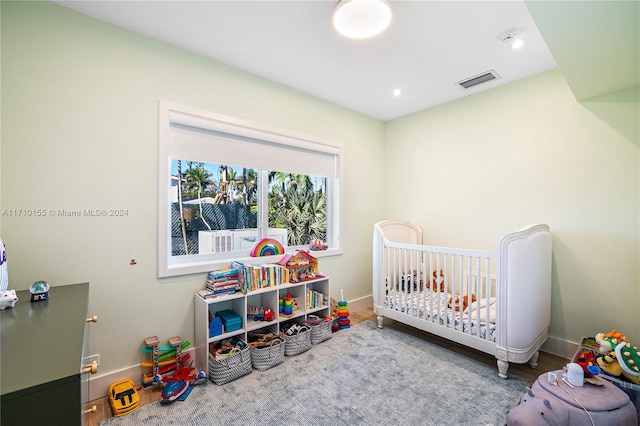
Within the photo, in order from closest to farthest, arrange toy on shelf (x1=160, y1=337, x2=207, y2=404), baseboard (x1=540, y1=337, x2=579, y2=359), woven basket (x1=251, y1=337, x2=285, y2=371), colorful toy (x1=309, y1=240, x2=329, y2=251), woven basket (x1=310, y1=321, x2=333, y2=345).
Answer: toy on shelf (x1=160, y1=337, x2=207, y2=404) → woven basket (x1=251, y1=337, x2=285, y2=371) → baseboard (x1=540, y1=337, x2=579, y2=359) → woven basket (x1=310, y1=321, x2=333, y2=345) → colorful toy (x1=309, y1=240, x2=329, y2=251)

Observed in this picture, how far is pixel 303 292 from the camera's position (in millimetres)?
2574

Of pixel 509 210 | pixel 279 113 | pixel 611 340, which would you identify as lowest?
pixel 611 340

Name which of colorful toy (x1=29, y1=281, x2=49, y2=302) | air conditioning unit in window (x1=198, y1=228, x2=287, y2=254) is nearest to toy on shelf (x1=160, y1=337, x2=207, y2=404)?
air conditioning unit in window (x1=198, y1=228, x2=287, y2=254)

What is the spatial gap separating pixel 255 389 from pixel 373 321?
1586 mm

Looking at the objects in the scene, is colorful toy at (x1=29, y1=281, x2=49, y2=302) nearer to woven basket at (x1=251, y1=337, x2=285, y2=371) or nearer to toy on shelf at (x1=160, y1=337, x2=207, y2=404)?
toy on shelf at (x1=160, y1=337, x2=207, y2=404)

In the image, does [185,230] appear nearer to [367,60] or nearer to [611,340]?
[367,60]

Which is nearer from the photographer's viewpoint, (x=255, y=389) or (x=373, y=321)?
(x=255, y=389)

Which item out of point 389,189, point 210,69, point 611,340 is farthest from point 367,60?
point 611,340

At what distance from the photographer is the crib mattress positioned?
2.13 meters

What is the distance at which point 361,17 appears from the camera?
1701 mm

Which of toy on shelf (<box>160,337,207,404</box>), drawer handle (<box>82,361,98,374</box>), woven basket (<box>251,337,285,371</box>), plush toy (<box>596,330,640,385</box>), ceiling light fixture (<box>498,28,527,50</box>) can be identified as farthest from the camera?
woven basket (<box>251,337,285,371</box>)

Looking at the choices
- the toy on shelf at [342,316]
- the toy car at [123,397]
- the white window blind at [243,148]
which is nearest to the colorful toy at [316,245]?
the toy on shelf at [342,316]

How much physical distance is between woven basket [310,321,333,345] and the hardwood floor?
1.64ft

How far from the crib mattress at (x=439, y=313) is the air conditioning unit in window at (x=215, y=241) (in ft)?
5.45
